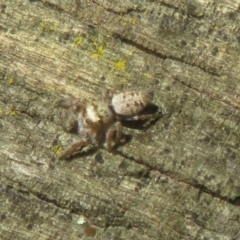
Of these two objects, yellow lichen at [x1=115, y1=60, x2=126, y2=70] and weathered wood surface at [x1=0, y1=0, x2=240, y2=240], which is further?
yellow lichen at [x1=115, y1=60, x2=126, y2=70]

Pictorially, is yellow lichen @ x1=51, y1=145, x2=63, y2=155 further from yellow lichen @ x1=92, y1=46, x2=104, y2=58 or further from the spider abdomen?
yellow lichen @ x1=92, y1=46, x2=104, y2=58

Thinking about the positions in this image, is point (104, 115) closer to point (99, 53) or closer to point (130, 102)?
point (130, 102)

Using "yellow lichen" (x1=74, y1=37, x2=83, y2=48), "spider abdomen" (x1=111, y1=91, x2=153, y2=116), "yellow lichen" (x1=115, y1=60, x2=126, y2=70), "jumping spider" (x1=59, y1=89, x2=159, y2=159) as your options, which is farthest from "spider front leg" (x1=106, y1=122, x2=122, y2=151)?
A: "yellow lichen" (x1=74, y1=37, x2=83, y2=48)

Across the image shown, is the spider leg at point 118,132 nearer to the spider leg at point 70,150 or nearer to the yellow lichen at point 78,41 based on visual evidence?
the spider leg at point 70,150

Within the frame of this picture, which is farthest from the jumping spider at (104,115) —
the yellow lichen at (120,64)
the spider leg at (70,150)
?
the yellow lichen at (120,64)

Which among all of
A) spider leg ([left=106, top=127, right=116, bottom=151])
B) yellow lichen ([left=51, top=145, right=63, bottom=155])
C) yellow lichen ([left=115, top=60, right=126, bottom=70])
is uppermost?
yellow lichen ([left=115, top=60, right=126, bottom=70])

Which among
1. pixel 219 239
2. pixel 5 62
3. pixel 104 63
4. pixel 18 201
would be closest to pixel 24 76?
pixel 5 62

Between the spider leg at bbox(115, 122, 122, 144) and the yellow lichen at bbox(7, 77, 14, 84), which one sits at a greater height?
the yellow lichen at bbox(7, 77, 14, 84)
